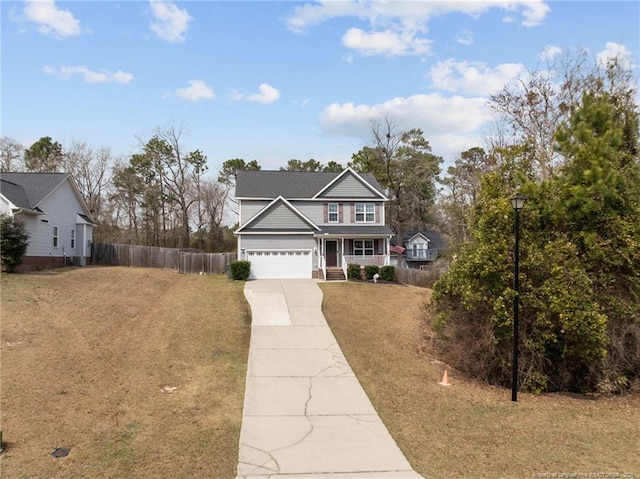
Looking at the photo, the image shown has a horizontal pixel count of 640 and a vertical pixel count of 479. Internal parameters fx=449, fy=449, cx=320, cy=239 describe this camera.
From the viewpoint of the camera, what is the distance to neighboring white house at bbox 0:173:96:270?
2136cm

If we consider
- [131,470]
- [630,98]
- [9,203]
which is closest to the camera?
[131,470]

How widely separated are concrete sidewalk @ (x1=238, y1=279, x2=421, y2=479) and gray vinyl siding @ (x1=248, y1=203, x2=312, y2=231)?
12.3m

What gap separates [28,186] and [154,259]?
8.07 meters

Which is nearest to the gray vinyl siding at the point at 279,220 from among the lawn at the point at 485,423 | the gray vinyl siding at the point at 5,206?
the gray vinyl siding at the point at 5,206

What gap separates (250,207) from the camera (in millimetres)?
28328

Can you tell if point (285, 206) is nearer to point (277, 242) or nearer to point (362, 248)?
point (277, 242)

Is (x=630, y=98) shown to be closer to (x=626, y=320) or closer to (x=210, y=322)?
(x=626, y=320)

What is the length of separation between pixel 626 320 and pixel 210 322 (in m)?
11.2

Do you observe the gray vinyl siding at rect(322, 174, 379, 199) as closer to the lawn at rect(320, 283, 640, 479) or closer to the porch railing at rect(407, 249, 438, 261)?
the lawn at rect(320, 283, 640, 479)

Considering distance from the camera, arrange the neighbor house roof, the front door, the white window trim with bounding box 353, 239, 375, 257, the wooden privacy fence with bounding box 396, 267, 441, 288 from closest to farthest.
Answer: the neighbor house roof, the wooden privacy fence with bounding box 396, 267, 441, 288, the front door, the white window trim with bounding box 353, 239, 375, 257

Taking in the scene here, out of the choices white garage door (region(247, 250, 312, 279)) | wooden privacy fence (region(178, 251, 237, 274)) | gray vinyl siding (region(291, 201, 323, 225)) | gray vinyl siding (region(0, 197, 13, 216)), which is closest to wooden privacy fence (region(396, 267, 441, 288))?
white garage door (region(247, 250, 312, 279))

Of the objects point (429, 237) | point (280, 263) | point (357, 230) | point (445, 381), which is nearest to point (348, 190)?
point (357, 230)

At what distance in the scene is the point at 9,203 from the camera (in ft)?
66.5

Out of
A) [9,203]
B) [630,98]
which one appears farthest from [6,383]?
[630,98]
